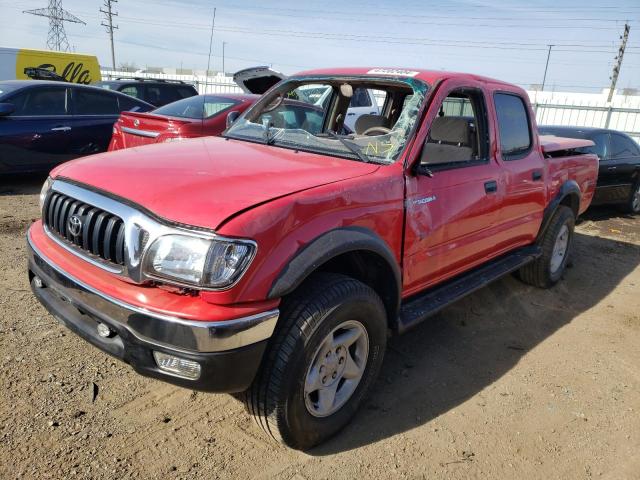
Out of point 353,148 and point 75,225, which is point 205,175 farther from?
point 353,148

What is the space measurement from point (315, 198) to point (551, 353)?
8.12ft

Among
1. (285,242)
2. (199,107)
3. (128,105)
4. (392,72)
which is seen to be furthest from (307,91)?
(128,105)

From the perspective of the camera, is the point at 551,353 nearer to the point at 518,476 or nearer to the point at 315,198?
the point at 518,476

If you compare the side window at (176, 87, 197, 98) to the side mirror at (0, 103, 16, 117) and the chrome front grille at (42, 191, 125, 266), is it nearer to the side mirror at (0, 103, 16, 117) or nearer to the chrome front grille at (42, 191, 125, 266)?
the side mirror at (0, 103, 16, 117)

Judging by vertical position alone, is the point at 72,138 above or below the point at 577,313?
above

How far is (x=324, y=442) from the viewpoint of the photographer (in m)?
2.62

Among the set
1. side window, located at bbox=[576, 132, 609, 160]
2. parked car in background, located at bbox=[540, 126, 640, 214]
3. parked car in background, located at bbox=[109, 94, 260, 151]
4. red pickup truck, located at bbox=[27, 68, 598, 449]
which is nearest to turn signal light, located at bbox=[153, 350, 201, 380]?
red pickup truck, located at bbox=[27, 68, 598, 449]

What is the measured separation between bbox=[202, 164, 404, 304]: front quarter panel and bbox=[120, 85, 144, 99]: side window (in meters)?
10.3

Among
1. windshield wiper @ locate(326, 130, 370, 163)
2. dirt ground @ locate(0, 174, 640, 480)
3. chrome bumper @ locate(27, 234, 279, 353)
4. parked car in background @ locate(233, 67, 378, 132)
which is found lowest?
dirt ground @ locate(0, 174, 640, 480)

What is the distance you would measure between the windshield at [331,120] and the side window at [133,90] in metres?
8.66

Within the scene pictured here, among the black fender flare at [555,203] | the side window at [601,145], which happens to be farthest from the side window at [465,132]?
the side window at [601,145]

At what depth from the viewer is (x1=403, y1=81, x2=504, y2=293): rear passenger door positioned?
2979mm

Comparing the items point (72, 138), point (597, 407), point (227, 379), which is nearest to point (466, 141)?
point (597, 407)

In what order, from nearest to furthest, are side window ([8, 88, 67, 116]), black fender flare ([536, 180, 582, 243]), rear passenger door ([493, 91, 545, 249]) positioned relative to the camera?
rear passenger door ([493, 91, 545, 249]) → black fender flare ([536, 180, 582, 243]) → side window ([8, 88, 67, 116])
